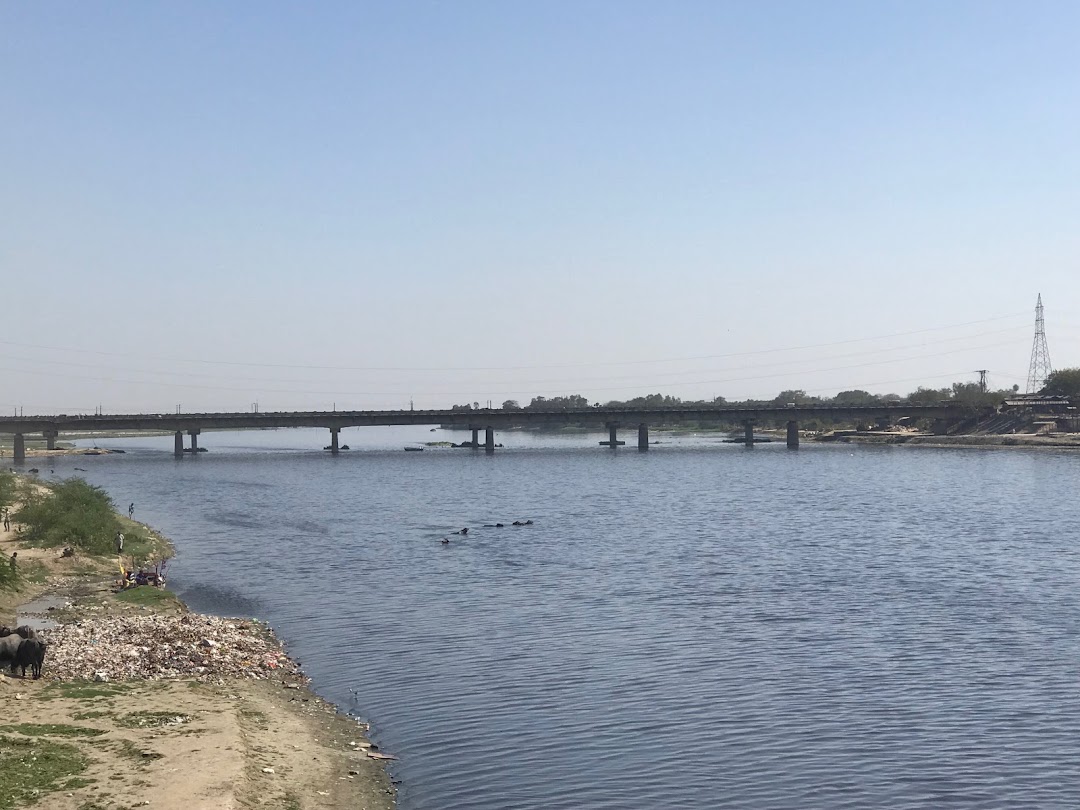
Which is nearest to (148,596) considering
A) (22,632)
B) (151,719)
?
(22,632)

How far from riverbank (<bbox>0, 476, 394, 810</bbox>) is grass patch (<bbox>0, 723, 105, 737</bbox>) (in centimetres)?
5

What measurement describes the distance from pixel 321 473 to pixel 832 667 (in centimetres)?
14975

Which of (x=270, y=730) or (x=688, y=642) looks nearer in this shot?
(x=270, y=730)

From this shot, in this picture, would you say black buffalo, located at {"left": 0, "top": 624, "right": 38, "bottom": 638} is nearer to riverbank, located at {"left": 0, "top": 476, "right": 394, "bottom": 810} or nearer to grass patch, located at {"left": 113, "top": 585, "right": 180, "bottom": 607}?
riverbank, located at {"left": 0, "top": 476, "right": 394, "bottom": 810}

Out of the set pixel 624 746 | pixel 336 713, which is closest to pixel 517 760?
pixel 624 746

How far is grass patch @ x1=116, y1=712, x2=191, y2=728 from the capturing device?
28.1 meters

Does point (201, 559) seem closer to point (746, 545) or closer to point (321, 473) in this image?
point (746, 545)

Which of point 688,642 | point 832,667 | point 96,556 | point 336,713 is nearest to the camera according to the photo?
point 336,713

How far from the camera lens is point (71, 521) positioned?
221ft

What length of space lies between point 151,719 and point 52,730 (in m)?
2.68

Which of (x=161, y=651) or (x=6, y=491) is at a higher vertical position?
(x=6, y=491)

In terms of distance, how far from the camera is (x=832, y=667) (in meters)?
38.1

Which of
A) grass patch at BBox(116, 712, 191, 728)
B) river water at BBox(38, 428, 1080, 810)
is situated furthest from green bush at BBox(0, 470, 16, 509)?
grass patch at BBox(116, 712, 191, 728)

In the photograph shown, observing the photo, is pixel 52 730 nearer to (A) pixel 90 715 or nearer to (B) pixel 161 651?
(A) pixel 90 715
